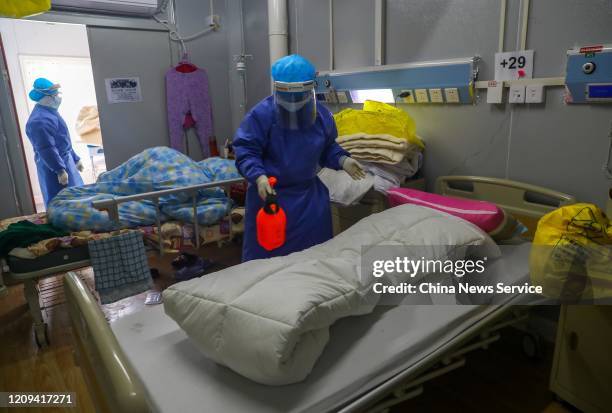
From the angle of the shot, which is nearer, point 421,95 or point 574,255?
point 574,255

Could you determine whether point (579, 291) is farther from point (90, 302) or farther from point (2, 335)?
point (2, 335)

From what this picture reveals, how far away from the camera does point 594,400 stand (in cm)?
166

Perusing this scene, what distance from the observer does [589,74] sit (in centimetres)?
190

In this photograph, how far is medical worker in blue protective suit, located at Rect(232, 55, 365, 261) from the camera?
206cm

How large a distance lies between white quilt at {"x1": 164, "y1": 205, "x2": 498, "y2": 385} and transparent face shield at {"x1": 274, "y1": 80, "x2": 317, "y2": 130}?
857 millimetres

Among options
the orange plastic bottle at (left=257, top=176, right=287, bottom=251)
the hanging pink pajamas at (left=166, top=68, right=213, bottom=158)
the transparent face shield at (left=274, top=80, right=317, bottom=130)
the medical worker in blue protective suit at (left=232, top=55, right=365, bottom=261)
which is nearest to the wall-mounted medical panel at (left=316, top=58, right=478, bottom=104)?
the medical worker in blue protective suit at (left=232, top=55, right=365, bottom=261)

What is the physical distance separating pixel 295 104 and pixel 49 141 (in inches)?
112

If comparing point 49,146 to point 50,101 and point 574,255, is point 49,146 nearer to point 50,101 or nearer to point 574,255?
point 50,101

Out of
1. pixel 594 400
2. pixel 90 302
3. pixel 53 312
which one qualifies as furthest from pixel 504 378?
pixel 53 312

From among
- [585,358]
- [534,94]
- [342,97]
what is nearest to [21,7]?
[342,97]

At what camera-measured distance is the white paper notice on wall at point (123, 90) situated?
4.05 metres

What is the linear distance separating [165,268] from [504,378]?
260 centimetres

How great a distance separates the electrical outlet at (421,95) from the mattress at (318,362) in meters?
1.45

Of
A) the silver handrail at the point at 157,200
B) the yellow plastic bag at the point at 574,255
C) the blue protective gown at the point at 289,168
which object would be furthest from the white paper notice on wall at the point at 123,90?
the yellow plastic bag at the point at 574,255
